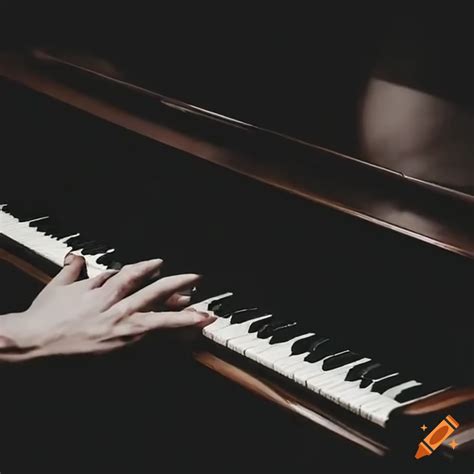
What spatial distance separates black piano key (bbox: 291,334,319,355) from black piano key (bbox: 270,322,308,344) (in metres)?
0.04

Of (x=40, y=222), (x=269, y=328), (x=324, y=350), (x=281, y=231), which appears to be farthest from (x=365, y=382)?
(x=40, y=222)

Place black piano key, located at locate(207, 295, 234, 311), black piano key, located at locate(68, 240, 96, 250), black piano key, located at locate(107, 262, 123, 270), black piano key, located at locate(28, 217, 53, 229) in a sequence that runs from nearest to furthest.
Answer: black piano key, located at locate(207, 295, 234, 311) < black piano key, located at locate(107, 262, 123, 270) < black piano key, located at locate(68, 240, 96, 250) < black piano key, located at locate(28, 217, 53, 229)

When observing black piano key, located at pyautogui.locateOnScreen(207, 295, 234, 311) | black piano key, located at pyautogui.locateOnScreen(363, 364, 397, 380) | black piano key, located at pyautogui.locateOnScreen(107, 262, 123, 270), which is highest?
black piano key, located at pyautogui.locateOnScreen(363, 364, 397, 380)

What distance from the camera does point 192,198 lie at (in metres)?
1.98

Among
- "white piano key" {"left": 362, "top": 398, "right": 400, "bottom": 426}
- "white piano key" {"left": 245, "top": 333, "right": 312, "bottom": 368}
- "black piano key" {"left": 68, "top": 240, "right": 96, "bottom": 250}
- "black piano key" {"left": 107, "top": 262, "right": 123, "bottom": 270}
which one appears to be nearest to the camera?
"white piano key" {"left": 362, "top": 398, "right": 400, "bottom": 426}

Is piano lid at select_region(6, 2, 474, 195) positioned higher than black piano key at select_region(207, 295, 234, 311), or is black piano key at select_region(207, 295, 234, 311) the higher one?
piano lid at select_region(6, 2, 474, 195)

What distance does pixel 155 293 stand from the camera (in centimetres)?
167

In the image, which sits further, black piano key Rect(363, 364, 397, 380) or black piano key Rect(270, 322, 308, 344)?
black piano key Rect(270, 322, 308, 344)

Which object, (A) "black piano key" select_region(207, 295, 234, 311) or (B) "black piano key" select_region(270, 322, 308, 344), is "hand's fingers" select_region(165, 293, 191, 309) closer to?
(A) "black piano key" select_region(207, 295, 234, 311)

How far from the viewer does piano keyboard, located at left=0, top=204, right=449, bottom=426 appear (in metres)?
1.49

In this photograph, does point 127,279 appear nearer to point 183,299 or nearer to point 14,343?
point 183,299

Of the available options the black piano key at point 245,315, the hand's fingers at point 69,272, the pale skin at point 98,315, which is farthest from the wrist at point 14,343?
the black piano key at point 245,315

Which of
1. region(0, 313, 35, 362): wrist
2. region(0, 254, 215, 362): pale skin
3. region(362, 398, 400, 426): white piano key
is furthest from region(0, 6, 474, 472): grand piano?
region(0, 313, 35, 362): wrist

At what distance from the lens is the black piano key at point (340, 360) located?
160 centimetres
